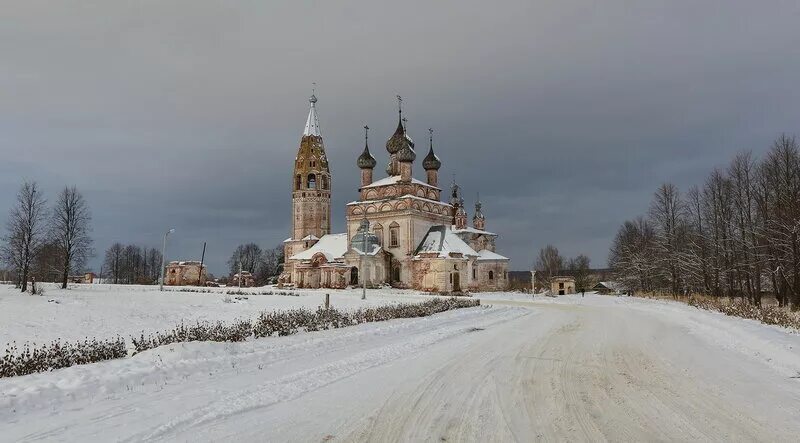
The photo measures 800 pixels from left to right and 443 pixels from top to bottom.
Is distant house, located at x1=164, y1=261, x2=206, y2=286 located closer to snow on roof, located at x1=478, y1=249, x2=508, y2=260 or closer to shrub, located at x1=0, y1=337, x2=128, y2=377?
snow on roof, located at x1=478, y1=249, x2=508, y2=260

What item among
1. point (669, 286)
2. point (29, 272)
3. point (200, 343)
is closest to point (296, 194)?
point (29, 272)

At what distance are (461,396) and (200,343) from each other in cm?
567

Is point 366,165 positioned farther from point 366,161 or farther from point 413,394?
point 413,394

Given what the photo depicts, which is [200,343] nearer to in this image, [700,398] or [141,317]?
[700,398]

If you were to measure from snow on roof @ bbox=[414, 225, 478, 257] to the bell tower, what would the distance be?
711 inches

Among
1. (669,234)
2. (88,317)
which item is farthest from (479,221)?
(88,317)

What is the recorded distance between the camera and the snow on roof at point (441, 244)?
51.2 meters

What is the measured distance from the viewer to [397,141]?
6131cm

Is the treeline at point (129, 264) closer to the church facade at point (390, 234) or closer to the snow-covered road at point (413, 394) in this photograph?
the church facade at point (390, 234)

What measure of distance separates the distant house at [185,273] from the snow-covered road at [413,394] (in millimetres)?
67414

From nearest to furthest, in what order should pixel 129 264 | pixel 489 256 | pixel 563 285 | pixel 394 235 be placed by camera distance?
pixel 394 235, pixel 563 285, pixel 489 256, pixel 129 264

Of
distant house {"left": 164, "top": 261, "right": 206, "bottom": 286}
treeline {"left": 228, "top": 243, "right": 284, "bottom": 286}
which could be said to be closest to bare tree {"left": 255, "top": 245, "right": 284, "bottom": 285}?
treeline {"left": 228, "top": 243, "right": 284, "bottom": 286}

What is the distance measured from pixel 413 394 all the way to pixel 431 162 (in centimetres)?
5848

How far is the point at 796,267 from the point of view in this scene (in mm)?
24906
